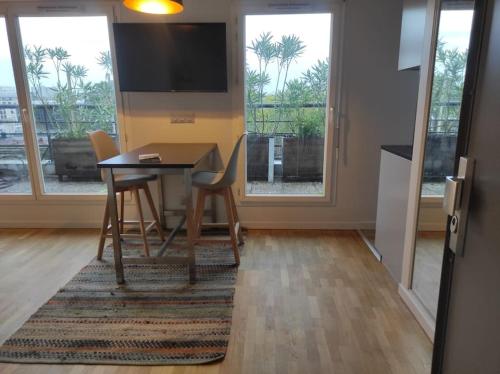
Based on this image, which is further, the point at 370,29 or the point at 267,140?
the point at 267,140

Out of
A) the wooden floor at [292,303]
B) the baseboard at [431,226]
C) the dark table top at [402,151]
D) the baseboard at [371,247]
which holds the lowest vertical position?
the wooden floor at [292,303]

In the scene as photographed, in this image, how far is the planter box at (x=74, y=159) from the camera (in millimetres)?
3668

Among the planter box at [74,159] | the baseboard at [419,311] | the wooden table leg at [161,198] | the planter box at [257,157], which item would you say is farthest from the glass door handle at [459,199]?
the planter box at [74,159]

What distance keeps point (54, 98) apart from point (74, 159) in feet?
2.09

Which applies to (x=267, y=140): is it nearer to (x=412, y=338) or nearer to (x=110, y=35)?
(x=110, y=35)

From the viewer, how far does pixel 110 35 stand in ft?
10.9

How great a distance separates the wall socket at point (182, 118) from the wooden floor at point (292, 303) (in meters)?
1.29

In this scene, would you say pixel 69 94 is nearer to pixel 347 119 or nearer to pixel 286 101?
pixel 286 101

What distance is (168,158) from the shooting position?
2.48m

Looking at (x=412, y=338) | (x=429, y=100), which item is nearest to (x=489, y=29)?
(x=429, y=100)

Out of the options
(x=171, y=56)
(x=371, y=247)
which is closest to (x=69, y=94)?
(x=171, y=56)

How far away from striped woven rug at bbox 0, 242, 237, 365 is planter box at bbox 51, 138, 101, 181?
51.8 inches

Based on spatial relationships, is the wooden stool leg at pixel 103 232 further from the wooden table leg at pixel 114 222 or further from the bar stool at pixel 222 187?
the bar stool at pixel 222 187

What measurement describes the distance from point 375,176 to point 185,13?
7.88 ft
